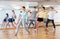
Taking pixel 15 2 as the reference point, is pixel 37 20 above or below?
below

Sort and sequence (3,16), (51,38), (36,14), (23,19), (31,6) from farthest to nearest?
(31,6) → (3,16) → (36,14) → (23,19) → (51,38)

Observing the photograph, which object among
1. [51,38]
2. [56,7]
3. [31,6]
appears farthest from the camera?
[56,7]

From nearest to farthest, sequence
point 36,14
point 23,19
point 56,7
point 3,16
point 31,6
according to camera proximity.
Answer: point 23,19, point 36,14, point 3,16, point 31,6, point 56,7

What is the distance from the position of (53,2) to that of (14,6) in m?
3.07

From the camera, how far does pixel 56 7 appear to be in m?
13.8

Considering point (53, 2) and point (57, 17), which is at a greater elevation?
point (53, 2)

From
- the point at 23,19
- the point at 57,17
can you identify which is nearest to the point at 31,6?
the point at 57,17

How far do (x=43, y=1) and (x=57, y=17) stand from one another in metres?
2.10

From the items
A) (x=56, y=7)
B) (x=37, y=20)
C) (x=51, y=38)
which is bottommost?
(x=51, y=38)

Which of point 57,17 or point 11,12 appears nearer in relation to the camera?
point 11,12

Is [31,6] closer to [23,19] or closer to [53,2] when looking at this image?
[53,2]

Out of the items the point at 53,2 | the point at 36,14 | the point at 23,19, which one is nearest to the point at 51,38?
the point at 23,19

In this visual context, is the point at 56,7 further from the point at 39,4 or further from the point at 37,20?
the point at 37,20

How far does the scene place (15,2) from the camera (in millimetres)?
12320
